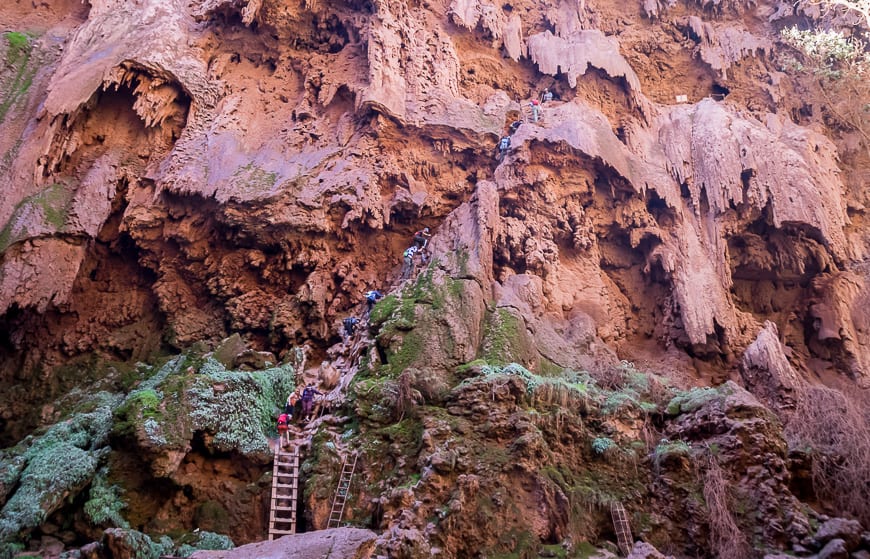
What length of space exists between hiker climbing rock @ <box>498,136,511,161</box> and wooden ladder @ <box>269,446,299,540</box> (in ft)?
35.1

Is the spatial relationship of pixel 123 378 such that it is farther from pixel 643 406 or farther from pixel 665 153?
pixel 665 153

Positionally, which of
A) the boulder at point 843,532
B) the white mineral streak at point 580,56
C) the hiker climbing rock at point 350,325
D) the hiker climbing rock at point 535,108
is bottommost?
the boulder at point 843,532

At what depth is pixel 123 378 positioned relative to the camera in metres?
14.9

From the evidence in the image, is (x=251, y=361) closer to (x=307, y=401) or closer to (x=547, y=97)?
(x=307, y=401)

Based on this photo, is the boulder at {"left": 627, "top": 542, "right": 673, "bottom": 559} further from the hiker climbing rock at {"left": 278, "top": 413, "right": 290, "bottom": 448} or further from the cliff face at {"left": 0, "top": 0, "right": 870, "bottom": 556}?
the hiker climbing rock at {"left": 278, "top": 413, "right": 290, "bottom": 448}

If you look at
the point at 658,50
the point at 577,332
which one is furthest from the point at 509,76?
the point at 577,332

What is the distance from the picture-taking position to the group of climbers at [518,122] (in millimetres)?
16875

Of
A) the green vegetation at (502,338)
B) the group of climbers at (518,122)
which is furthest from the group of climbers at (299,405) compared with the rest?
the group of climbers at (518,122)

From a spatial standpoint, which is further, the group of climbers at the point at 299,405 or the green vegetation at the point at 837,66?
the green vegetation at the point at 837,66

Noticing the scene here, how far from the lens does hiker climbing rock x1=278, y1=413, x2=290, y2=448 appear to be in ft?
34.2

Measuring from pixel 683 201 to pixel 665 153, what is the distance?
1.83 meters

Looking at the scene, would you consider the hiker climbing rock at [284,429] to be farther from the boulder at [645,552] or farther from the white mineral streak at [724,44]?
the white mineral streak at [724,44]

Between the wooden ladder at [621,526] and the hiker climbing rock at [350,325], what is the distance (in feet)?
23.9

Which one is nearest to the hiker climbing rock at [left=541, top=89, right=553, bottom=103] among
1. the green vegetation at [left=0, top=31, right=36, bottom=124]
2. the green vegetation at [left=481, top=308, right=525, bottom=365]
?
the green vegetation at [left=481, top=308, right=525, bottom=365]
